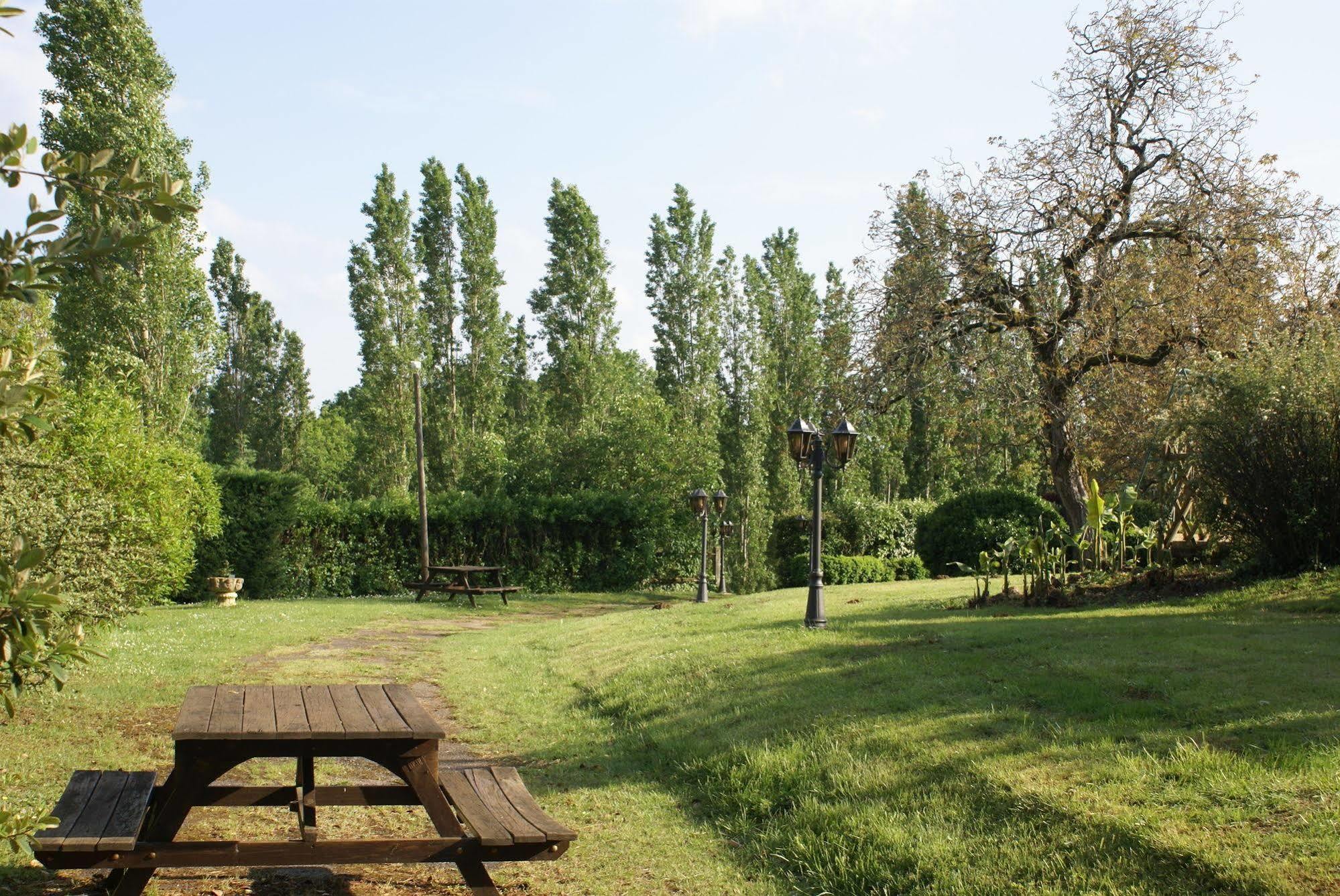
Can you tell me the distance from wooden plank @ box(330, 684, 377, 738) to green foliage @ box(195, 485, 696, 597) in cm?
1926

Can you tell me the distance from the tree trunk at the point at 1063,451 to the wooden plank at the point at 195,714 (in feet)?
42.0

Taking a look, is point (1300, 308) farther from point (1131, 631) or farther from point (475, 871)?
point (475, 871)

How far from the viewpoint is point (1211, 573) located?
37.3 feet

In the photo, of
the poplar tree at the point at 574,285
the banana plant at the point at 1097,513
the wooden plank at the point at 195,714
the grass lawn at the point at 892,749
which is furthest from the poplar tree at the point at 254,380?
the wooden plank at the point at 195,714

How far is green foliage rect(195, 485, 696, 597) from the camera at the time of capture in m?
23.2

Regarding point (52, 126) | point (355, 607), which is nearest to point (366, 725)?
point (355, 607)

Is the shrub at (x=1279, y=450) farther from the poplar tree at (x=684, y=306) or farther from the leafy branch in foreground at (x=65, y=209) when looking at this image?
the poplar tree at (x=684, y=306)

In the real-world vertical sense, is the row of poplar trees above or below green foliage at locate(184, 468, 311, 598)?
above

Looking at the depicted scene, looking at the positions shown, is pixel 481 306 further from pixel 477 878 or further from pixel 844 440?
pixel 477 878

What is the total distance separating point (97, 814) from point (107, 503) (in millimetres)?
5397

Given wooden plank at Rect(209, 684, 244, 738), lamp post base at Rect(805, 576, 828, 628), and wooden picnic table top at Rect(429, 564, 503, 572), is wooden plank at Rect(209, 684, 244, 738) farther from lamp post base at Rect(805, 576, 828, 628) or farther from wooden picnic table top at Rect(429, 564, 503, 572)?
wooden picnic table top at Rect(429, 564, 503, 572)

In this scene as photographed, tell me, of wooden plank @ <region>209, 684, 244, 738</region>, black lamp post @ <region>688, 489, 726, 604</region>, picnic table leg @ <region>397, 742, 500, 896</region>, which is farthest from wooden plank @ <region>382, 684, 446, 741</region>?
black lamp post @ <region>688, 489, 726, 604</region>

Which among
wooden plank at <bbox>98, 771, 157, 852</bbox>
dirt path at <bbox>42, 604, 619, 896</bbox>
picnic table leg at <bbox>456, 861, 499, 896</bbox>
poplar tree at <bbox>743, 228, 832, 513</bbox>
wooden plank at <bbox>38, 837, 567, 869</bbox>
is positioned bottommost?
dirt path at <bbox>42, 604, 619, 896</bbox>

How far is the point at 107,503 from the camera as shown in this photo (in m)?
8.86
